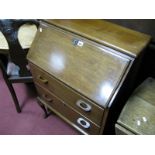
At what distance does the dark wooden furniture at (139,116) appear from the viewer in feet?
2.72

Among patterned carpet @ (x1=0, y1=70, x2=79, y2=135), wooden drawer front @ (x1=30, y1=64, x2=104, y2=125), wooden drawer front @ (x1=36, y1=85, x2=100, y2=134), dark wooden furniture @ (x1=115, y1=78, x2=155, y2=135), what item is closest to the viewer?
dark wooden furniture @ (x1=115, y1=78, x2=155, y2=135)

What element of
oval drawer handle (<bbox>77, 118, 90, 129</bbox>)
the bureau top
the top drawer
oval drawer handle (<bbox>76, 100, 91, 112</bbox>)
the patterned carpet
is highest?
the bureau top

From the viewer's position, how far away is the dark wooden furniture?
83 cm

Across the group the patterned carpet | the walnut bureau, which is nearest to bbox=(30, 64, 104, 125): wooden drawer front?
the walnut bureau

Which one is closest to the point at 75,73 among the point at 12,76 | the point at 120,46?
the point at 120,46

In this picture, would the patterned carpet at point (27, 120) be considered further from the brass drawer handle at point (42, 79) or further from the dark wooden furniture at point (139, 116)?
the dark wooden furniture at point (139, 116)

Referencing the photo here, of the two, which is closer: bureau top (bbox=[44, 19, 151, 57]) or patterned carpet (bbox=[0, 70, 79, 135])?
bureau top (bbox=[44, 19, 151, 57])

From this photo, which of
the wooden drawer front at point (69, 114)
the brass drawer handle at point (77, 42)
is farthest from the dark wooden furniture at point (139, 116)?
the brass drawer handle at point (77, 42)

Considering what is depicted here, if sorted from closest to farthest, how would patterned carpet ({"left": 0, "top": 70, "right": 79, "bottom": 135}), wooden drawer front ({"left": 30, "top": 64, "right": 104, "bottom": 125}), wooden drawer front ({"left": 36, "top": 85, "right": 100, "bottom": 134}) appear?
wooden drawer front ({"left": 30, "top": 64, "right": 104, "bottom": 125}), wooden drawer front ({"left": 36, "top": 85, "right": 100, "bottom": 134}), patterned carpet ({"left": 0, "top": 70, "right": 79, "bottom": 135})

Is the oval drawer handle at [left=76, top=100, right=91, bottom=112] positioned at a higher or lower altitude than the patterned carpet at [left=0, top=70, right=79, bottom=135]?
higher

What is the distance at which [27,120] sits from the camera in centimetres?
166

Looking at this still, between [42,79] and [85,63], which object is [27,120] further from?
[85,63]

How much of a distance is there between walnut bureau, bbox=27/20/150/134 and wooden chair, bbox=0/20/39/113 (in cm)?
17

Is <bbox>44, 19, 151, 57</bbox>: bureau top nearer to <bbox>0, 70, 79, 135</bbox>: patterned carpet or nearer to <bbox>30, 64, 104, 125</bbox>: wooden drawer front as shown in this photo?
<bbox>30, 64, 104, 125</bbox>: wooden drawer front
